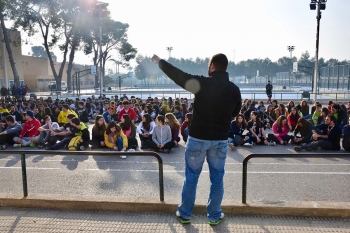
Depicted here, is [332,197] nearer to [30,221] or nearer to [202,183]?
[202,183]

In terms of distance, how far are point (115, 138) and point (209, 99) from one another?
619 centimetres

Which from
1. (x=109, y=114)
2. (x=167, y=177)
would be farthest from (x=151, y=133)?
(x=109, y=114)

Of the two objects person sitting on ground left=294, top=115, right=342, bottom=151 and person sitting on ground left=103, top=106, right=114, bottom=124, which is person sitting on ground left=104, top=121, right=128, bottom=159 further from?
person sitting on ground left=103, top=106, right=114, bottom=124

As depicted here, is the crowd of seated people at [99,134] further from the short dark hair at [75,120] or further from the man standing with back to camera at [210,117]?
the man standing with back to camera at [210,117]

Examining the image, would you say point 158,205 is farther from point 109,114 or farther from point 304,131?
point 109,114

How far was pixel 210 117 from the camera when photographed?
3469mm

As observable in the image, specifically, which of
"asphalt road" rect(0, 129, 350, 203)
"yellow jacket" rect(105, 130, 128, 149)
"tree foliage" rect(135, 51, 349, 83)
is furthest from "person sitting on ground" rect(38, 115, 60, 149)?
"tree foliage" rect(135, 51, 349, 83)

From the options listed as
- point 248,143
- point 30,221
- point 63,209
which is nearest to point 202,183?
point 63,209

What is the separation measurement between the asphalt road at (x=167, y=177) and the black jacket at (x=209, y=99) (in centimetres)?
207

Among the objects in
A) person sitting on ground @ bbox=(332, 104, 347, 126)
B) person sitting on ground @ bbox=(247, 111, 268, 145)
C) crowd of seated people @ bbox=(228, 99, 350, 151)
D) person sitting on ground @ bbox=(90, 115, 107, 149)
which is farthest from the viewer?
person sitting on ground @ bbox=(332, 104, 347, 126)

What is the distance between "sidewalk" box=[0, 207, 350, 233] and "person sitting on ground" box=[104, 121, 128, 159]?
4.83 metres

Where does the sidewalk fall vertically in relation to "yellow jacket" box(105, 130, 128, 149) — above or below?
below

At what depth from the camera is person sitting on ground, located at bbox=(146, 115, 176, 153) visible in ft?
30.4

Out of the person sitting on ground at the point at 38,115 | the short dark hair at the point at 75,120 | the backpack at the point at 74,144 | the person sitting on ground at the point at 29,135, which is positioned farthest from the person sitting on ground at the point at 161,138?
the person sitting on ground at the point at 38,115
